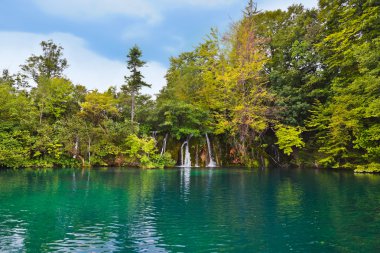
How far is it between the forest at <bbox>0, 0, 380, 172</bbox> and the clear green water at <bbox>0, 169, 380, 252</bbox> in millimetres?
16576

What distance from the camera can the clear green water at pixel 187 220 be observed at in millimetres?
7582

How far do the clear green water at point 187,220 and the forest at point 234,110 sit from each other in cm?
1658

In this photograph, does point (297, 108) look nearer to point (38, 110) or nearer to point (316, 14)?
point (316, 14)

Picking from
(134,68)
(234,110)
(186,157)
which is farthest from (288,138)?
(134,68)

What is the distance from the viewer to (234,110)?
35156 millimetres

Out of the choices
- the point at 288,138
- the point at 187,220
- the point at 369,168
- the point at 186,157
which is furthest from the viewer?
the point at 186,157

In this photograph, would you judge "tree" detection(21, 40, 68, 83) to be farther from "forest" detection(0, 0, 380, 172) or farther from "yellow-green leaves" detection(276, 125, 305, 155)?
"yellow-green leaves" detection(276, 125, 305, 155)

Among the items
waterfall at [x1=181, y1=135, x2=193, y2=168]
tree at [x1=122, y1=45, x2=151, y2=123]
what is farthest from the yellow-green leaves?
tree at [x1=122, y1=45, x2=151, y2=123]

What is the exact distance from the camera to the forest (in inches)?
1232

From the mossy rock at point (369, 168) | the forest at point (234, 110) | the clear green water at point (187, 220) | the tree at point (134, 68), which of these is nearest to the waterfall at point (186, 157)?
the forest at point (234, 110)

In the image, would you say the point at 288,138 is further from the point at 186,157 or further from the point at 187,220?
the point at 187,220

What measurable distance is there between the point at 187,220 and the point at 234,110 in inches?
1027

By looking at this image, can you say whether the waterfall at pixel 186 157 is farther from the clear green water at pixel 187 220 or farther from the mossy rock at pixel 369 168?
the clear green water at pixel 187 220

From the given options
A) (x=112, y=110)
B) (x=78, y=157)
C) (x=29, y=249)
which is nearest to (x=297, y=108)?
(x=112, y=110)
